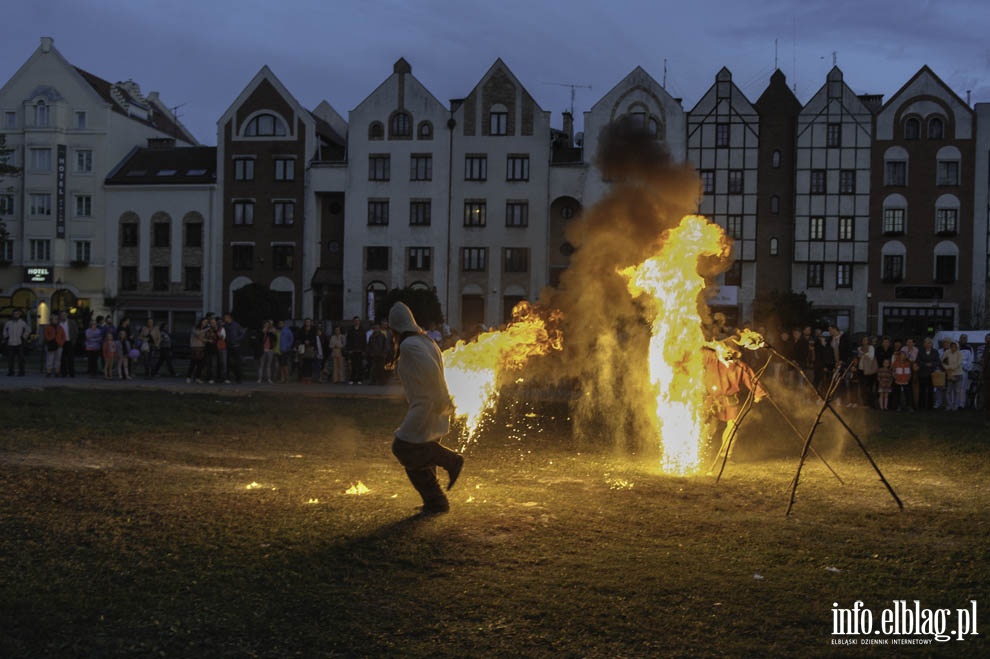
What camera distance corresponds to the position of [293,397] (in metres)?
20.7

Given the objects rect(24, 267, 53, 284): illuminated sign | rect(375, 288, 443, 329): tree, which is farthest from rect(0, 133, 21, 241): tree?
rect(375, 288, 443, 329): tree

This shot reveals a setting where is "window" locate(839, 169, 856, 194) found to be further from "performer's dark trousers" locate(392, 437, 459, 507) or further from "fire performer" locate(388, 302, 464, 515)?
"performer's dark trousers" locate(392, 437, 459, 507)

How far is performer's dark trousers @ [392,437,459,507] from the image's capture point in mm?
8352

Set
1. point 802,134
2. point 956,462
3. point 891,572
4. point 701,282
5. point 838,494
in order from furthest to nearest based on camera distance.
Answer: point 802,134 < point 956,462 < point 701,282 < point 838,494 < point 891,572

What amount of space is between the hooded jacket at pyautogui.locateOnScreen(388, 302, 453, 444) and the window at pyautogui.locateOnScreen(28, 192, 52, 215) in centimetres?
5675

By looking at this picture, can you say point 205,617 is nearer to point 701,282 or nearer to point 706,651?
point 706,651

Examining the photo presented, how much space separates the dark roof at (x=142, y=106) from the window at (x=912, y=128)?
50183mm

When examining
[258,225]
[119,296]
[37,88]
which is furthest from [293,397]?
[37,88]

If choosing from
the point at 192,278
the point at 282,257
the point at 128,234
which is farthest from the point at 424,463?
the point at 128,234

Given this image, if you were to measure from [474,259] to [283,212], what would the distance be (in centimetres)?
1279

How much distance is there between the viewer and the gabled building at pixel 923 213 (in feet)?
162

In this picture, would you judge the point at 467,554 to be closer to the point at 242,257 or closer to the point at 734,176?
the point at 734,176

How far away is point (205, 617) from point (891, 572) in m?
5.04

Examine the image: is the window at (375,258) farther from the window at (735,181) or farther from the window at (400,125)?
the window at (735,181)
